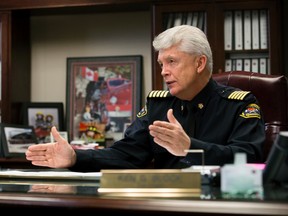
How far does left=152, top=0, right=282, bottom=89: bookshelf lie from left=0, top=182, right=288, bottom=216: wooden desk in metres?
2.33

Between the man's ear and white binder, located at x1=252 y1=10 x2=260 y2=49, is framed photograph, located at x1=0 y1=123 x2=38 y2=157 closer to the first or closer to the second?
white binder, located at x1=252 y1=10 x2=260 y2=49

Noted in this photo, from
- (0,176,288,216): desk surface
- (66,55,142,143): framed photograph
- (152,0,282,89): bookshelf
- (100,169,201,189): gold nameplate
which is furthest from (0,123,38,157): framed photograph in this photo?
(100,169,201,189): gold nameplate

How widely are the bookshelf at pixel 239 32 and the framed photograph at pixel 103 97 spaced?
0.44m

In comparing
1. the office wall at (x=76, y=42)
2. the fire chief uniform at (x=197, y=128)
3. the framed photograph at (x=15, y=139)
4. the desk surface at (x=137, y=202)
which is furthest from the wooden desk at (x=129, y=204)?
the office wall at (x=76, y=42)

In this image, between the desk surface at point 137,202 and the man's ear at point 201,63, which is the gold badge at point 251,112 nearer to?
the man's ear at point 201,63

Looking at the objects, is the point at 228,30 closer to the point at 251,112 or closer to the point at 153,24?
the point at 153,24

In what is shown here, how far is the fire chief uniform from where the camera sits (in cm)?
163

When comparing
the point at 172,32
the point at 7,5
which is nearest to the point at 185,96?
the point at 172,32

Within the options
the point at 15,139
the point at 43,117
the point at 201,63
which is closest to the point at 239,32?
the point at 201,63

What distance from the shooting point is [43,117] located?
380cm

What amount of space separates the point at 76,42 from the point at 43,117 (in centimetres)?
66

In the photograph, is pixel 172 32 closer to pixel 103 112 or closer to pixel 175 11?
pixel 175 11

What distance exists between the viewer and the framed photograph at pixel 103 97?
3.70 m

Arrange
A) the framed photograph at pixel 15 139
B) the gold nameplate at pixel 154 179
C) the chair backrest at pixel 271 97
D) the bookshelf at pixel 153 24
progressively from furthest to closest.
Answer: the framed photograph at pixel 15 139
the bookshelf at pixel 153 24
the chair backrest at pixel 271 97
the gold nameplate at pixel 154 179
